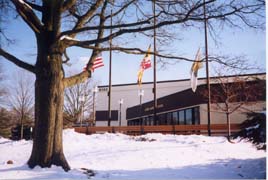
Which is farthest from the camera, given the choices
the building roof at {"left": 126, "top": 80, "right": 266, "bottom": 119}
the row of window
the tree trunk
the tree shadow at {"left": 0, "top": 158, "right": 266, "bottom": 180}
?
the row of window

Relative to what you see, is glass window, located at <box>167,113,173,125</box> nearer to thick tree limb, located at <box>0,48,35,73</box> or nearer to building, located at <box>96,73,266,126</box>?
building, located at <box>96,73,266,126</box>

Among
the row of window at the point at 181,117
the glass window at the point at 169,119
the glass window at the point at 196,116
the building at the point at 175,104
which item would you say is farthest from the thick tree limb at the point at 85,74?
the glass window at the point at 169,119

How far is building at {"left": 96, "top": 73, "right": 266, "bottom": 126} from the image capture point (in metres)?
13.2

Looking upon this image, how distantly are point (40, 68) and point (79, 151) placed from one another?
13.0 ft

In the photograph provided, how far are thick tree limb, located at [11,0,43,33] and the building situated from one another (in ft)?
15.2

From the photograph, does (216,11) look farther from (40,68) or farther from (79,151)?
(79,151)

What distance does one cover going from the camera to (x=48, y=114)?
7.05 m

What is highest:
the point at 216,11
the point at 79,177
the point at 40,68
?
the point at 216,11

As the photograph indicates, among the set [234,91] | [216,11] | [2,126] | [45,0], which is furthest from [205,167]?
[2,126]

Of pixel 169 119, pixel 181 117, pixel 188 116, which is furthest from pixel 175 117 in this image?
pixel 188 116

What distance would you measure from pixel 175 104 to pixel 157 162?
1712 cm

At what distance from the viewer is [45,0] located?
7539mm

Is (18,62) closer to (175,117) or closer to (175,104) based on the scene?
(175,104)

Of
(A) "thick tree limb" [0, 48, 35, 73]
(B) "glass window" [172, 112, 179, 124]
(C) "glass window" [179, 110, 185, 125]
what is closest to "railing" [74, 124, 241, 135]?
(C) "glass window" [179, 110, 185, 125]
